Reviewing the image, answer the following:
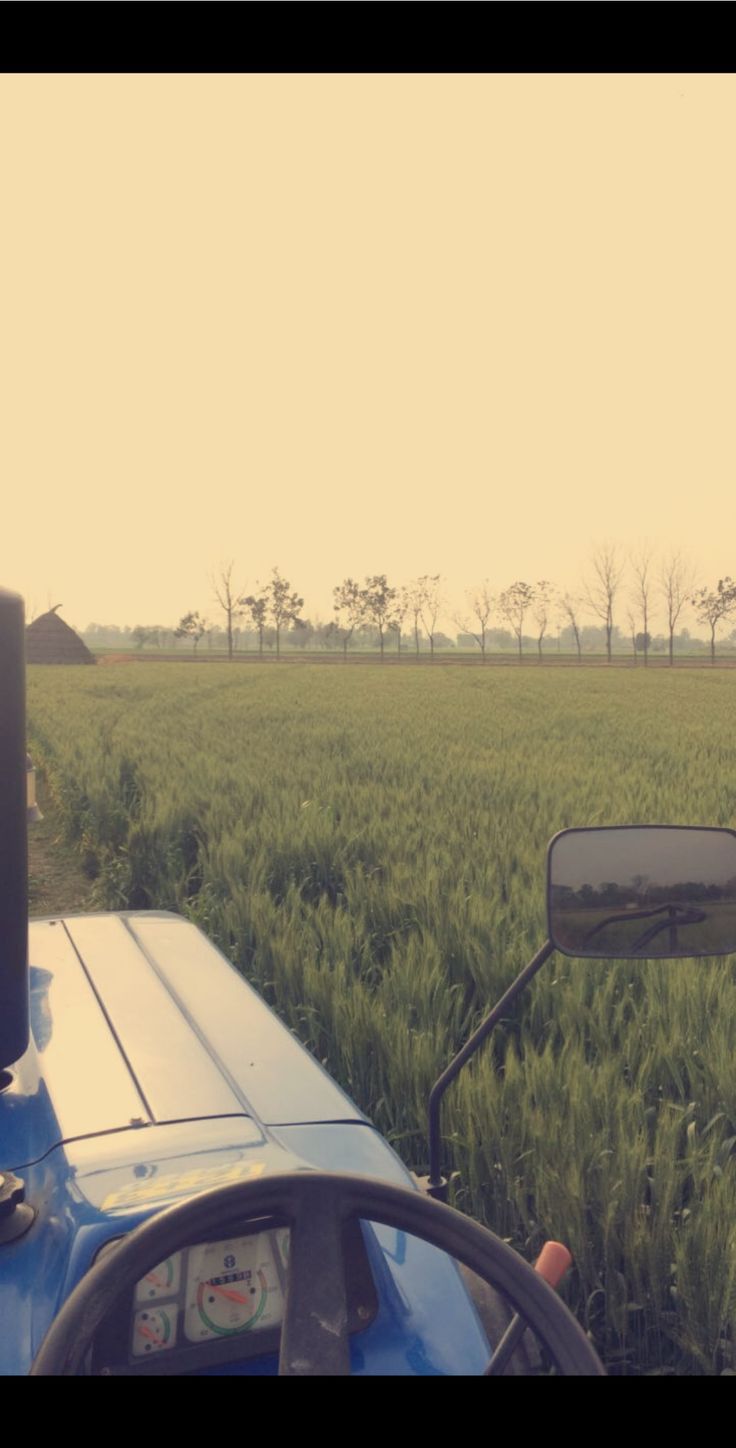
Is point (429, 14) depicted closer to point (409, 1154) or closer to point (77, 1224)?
point (77, 1224)

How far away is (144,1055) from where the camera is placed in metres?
1.66

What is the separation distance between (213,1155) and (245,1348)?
0.80ft

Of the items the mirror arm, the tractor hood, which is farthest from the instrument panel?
the mirror arm

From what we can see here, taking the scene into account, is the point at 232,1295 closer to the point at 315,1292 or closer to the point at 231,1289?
the point at 231,1289

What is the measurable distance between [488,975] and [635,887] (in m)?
2.21

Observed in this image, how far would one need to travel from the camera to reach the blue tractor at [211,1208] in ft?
3.15

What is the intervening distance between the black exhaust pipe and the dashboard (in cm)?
28

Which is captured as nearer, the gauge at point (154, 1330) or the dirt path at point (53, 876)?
the gauge at point (154, 1330)

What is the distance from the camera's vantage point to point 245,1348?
3.74 feet

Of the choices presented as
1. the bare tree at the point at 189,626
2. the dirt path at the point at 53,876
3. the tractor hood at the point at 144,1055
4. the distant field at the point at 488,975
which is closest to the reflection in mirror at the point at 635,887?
the tractor hood at the point at 144,1055

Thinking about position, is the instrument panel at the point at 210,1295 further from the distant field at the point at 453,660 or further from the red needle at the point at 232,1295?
the distant field at the point at 453,660

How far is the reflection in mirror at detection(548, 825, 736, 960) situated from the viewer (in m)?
1.58

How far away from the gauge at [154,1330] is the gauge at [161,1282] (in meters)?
0.01
